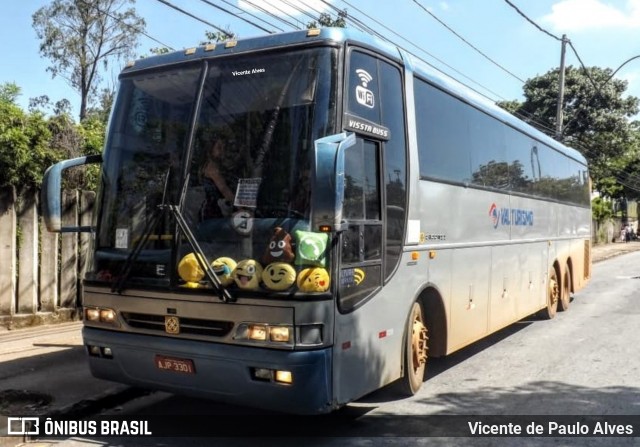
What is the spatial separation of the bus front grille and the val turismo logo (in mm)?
4662

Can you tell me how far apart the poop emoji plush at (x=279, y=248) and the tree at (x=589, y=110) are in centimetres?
3232

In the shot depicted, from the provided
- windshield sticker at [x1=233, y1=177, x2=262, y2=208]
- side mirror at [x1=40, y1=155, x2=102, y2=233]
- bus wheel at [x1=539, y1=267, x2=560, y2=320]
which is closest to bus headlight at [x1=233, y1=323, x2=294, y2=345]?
windshield sticker at [x1=233, y1=177, x2=262, y2=208]

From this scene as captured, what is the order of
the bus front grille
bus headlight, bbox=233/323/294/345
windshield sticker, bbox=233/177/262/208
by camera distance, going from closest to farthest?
bus headlight, bbox=233/323/294/345
the bus front grille
windshield sticker, bbox=233/177/262/208

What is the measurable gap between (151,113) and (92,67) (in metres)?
35.9

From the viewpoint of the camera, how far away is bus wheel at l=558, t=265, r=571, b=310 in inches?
484

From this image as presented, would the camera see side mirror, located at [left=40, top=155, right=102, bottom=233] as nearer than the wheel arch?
Yes

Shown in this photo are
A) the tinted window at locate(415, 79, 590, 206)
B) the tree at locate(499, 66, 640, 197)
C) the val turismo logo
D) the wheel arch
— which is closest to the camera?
the tinted window at locate(415, 79, 590, 206)

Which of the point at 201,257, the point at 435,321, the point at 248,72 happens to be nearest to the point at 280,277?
the point at 201,257

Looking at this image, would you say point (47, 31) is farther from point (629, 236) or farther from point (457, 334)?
point (629, 236)

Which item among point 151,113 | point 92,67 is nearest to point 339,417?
point 151,113

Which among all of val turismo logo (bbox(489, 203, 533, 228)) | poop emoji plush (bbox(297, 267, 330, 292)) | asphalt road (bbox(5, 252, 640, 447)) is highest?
val turismo logo (bbox(489, 203, 533, 228))

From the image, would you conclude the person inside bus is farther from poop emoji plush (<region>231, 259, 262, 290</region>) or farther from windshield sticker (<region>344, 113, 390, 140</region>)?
windshield sticker (<region>344, 113, 390, 140</region>)

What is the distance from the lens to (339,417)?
553 centimetres

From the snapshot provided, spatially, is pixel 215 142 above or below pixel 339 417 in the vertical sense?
→ above
